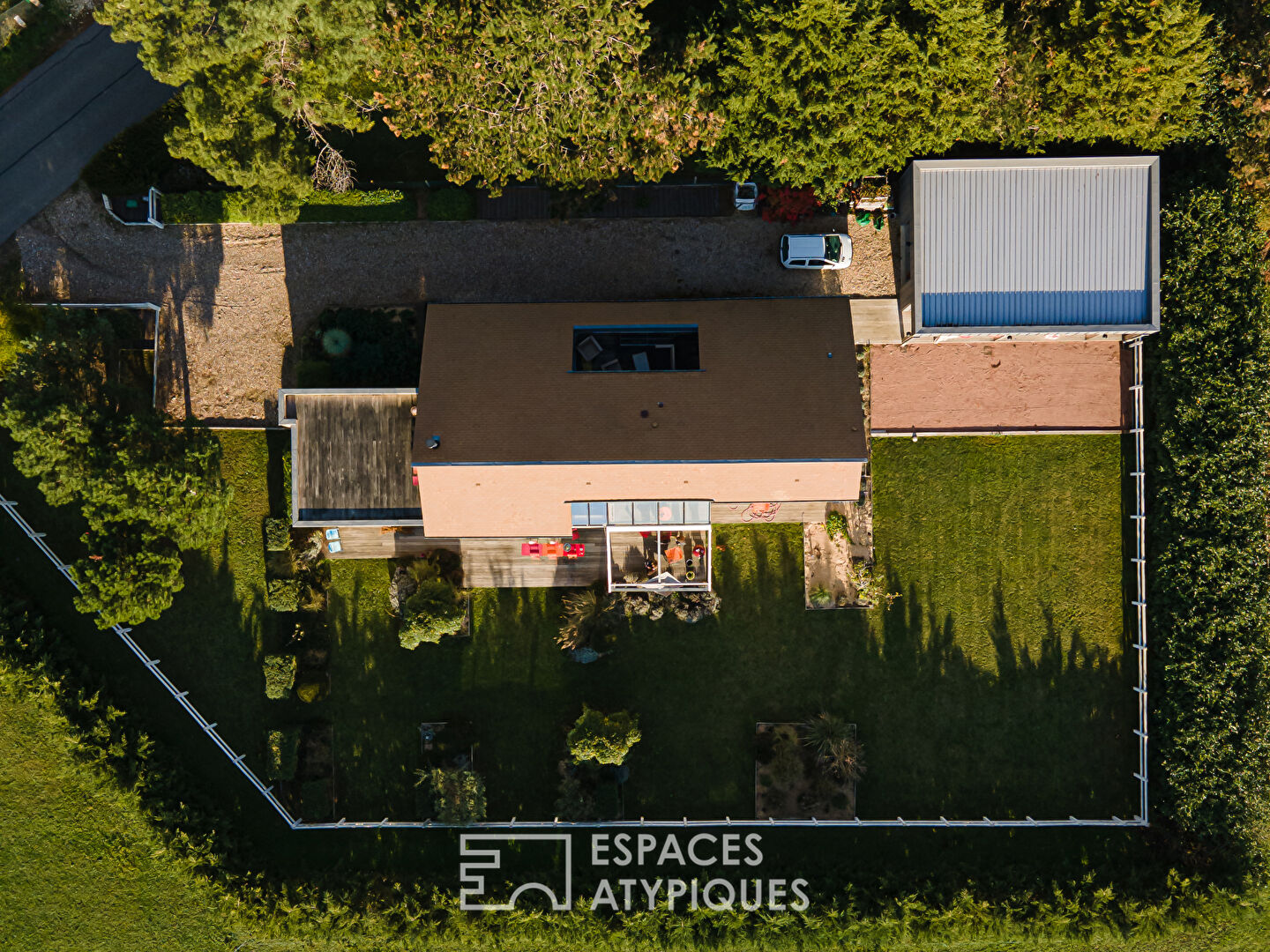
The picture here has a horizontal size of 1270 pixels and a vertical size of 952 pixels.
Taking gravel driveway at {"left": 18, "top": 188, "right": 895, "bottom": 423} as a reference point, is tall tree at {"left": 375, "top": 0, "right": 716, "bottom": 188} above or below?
above

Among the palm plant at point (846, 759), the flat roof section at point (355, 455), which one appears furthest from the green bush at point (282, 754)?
the palm plant at point (846, 759)

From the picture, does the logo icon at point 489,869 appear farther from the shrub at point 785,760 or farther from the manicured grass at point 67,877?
the manicured grass at point 67,877

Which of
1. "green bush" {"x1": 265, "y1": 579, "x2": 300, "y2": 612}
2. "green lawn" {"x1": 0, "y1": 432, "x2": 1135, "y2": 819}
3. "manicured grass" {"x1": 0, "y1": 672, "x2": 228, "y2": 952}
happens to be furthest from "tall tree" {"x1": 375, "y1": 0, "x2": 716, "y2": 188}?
"manicured grass" {"x1": 0, "y1": 672, "x2": 228, "y2": 952}

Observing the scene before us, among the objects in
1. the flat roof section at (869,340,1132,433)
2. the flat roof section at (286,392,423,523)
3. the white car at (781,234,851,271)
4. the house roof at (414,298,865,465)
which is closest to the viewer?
the house roof at (414,298,865,465)

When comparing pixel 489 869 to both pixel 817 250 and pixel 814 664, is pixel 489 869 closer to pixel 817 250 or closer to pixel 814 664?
pixel 814 664

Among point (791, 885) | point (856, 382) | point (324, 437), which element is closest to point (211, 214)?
A: point (324, 437)

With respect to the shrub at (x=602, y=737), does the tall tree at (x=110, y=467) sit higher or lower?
higher

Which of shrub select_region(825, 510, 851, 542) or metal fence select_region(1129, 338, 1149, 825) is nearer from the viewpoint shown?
metal fence select_region(1129, 338, 1149, 825)

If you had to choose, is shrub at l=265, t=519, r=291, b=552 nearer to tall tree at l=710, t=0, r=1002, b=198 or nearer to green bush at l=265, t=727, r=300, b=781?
green bush at l=265, t=727, r=300, b=781

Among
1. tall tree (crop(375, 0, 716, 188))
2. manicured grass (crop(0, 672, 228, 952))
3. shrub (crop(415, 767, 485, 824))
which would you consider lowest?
manicured grass (crop(0, 672, 228, 952))
